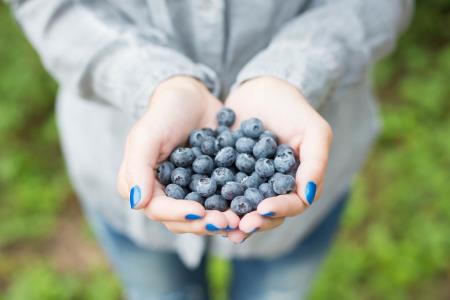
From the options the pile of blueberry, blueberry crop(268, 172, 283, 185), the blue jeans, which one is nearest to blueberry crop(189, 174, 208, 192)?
the pile of blueberry

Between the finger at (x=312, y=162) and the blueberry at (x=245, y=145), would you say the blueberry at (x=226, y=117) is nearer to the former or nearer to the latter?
the blueberry at (x=245, y=145)

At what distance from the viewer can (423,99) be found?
2.43 metres

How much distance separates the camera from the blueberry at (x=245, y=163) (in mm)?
904

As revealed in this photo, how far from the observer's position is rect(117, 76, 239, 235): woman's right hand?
0.77 meters

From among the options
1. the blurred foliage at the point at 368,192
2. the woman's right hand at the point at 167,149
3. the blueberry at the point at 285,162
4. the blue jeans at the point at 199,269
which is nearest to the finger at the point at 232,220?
the woman's right hand at the point at 167,149

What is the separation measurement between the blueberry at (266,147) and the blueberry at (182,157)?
95 mm

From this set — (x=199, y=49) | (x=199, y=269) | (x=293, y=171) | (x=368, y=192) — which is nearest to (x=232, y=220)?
(x=293, y=171)

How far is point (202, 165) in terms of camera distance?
886 mm

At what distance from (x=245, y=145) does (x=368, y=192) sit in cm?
137

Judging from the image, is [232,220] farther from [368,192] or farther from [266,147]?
[368,192]

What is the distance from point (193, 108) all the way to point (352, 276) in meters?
1.18

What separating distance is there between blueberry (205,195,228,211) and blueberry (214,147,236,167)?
76mm

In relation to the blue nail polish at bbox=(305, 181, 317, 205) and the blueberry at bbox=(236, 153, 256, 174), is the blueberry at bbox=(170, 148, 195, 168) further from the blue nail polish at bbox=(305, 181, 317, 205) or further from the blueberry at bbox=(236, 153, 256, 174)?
the blue nail polish at bbox=(305, 181, 317, 205)

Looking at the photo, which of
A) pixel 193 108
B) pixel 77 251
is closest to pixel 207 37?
pixel 193 108
